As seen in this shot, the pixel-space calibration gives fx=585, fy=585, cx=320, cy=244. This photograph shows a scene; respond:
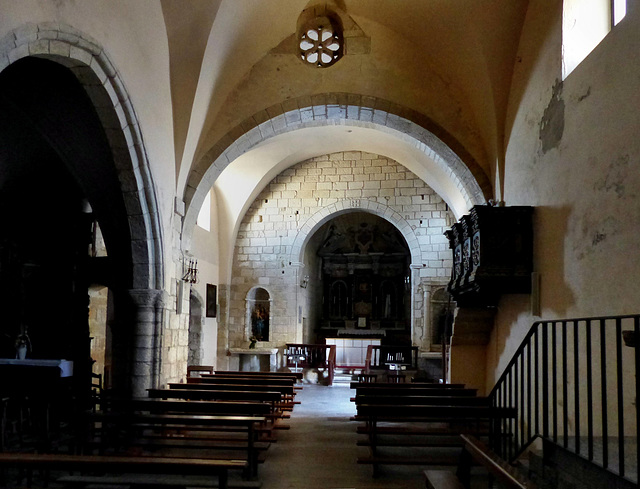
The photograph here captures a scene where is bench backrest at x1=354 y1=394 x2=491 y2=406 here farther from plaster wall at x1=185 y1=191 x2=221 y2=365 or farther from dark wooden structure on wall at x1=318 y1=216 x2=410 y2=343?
dark wooden structure on wall at x1=318 y1=216 x2=410 y2=343

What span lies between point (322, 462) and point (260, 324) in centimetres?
947

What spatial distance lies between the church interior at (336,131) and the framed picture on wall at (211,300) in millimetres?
1107

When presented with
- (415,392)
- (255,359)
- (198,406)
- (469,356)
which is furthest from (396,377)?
(198,406)

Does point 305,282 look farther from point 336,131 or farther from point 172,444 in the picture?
point 172,444

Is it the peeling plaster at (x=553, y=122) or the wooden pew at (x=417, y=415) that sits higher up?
the peeling plaster at (x=553, y=122)

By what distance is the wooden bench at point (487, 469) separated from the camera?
258 cm

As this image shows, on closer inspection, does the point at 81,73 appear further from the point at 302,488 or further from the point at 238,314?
the point at 238,314

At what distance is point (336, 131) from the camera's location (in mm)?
13172

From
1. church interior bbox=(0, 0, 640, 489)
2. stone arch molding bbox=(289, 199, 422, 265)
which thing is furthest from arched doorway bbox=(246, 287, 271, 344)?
church interior bbox=(0, 0, 640, 489)

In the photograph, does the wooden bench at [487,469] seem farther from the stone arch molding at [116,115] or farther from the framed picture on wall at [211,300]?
the framed picture on wall at [211,300]

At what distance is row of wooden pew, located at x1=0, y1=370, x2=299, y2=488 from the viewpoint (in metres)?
3.01

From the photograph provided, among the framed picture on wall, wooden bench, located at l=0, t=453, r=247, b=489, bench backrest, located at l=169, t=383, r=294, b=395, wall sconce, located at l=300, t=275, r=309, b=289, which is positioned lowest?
bench backrest, located at l=169, t=383, r=294, b=395

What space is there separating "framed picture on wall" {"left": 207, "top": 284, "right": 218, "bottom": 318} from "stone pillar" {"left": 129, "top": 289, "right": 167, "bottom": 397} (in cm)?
599

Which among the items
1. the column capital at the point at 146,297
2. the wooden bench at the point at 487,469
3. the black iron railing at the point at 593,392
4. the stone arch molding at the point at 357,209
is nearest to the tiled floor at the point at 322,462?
the black iron railing at the point at 593,392
